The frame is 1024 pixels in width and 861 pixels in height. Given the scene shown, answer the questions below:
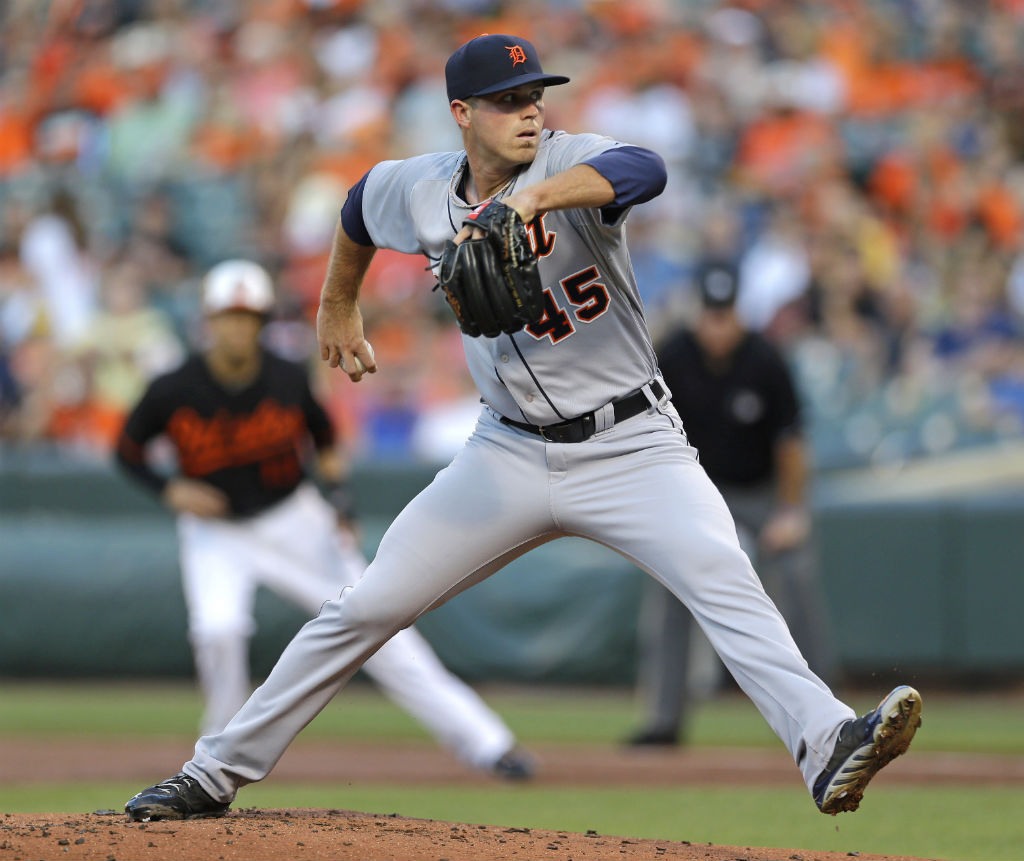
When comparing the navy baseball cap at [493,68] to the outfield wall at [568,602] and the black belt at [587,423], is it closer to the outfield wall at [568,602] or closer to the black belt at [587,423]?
the black belt at [587,423]

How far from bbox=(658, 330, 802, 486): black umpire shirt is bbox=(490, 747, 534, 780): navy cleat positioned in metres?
1.91

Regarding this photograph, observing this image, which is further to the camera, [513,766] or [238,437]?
[238,437]

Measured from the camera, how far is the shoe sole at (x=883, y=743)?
375cm

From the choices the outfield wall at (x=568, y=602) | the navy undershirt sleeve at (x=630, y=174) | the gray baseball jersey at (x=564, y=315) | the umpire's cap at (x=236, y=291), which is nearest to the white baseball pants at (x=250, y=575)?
the umpire's cap at (x=236, y=291)

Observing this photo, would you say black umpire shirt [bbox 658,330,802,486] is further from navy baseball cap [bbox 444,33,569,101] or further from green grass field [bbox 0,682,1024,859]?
navy baseball cap [bbox 444,33,569,101]

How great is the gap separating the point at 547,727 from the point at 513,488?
4837 mm

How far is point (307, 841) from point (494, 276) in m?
1.46

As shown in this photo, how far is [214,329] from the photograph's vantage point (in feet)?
24.1

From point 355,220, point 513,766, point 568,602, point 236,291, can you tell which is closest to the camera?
point 355,220

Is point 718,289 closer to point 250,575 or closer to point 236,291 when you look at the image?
point 236,291

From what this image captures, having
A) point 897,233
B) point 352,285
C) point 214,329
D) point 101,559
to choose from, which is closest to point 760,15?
point 897,233

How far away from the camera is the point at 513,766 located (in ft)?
21.9

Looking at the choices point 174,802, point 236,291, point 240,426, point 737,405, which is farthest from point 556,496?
point 737,405

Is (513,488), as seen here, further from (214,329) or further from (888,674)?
(888,674)
